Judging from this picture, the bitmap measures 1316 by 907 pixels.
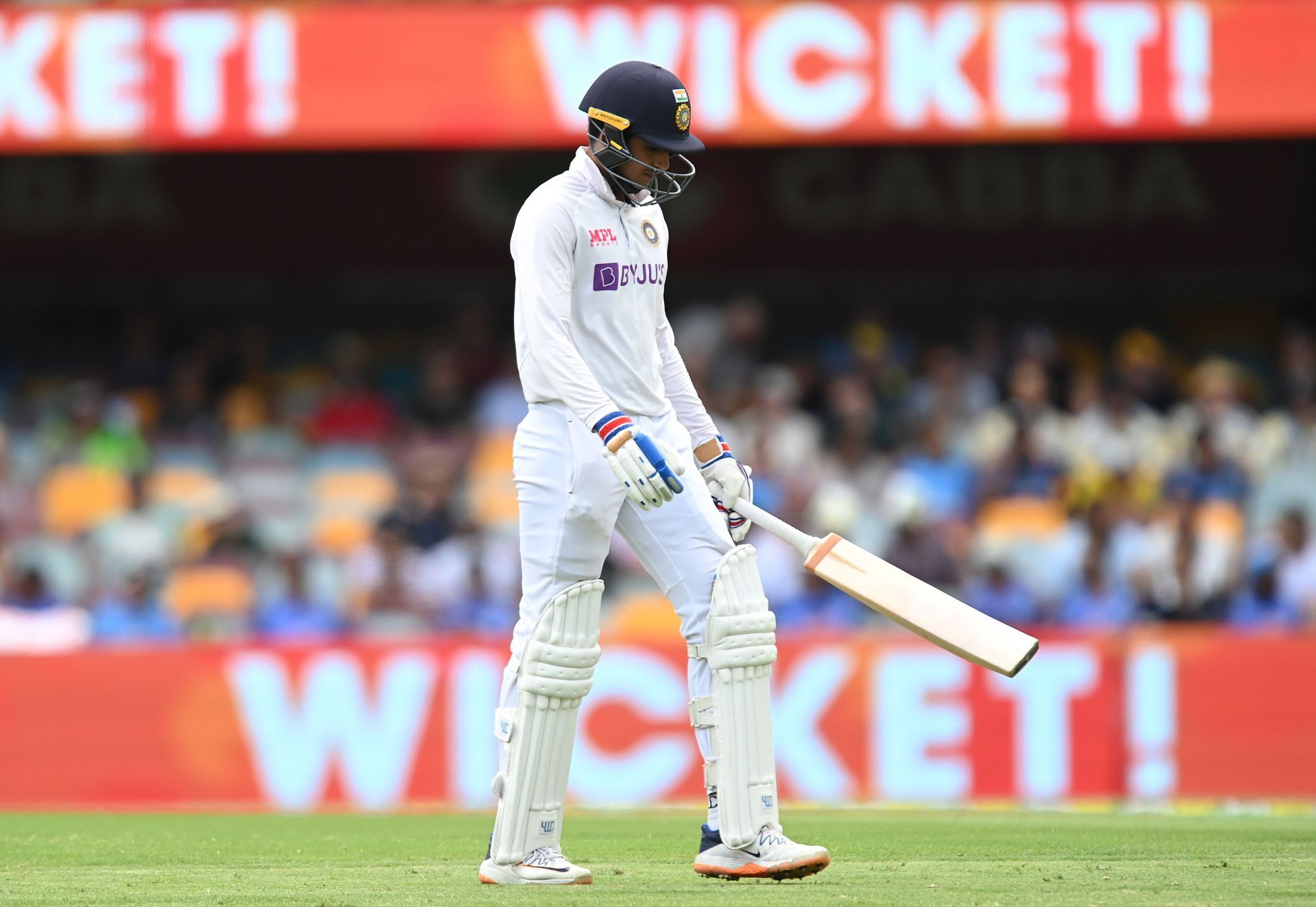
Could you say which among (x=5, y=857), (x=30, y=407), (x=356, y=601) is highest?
(x=30, y=407)

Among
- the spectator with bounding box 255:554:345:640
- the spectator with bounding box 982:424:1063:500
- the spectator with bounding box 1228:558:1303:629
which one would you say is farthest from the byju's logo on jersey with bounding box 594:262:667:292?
the spectator with bounding box 982:424:1063:500

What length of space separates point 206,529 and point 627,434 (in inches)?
255

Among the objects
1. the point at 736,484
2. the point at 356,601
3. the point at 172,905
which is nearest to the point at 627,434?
the point at 736,484

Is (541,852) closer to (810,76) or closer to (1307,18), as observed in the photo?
(810,76)

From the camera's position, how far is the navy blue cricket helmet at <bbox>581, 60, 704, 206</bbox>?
4.59 m

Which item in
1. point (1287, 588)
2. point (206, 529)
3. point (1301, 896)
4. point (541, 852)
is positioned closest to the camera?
point (1301, 896)

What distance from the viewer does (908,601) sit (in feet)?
15.3

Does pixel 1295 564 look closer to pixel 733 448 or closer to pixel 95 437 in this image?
pixel 733 448

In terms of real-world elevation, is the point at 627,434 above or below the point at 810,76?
below

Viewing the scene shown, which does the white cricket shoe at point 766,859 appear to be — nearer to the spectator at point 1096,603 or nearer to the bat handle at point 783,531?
the bat handle at point 783,531

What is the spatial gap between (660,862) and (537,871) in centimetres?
72

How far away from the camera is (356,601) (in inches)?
385

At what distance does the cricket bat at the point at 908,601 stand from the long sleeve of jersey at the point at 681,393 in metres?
0.28

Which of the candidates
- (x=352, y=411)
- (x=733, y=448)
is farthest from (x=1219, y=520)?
(x=352, y=411)
